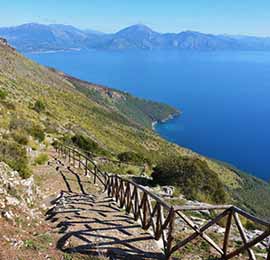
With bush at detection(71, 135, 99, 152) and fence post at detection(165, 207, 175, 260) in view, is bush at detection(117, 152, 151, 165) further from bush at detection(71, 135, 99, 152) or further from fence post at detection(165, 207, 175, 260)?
fence post at detection(165, 207, 175, 260)

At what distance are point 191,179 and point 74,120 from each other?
33.6 metres

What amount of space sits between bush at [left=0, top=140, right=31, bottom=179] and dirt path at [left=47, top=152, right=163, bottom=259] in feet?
5.11

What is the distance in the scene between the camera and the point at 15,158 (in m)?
14.4

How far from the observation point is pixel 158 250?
317 inches

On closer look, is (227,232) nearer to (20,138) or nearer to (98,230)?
(98,230)

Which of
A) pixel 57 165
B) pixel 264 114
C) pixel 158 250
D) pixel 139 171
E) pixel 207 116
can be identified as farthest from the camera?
pixel 264 114

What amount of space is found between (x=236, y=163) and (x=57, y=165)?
101124 mm

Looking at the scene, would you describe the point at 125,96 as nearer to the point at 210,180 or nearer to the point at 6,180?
the point at 210,180

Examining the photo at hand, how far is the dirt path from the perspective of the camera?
7.75 m

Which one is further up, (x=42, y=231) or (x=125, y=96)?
(x=42, y=231)

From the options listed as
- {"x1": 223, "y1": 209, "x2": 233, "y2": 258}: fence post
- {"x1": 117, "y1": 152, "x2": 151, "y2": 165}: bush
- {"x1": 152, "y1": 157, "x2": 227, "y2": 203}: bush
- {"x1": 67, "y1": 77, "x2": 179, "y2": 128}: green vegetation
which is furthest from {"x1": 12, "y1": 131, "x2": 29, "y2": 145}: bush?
{"x1": 67, "y1": 77, "x2": 179, "y2": 128}: green vegetation

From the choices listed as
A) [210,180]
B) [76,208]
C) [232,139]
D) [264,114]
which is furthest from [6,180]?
[264,114]

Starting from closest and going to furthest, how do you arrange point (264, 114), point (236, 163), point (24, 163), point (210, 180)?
1. point (24, 163)
2. point (210, 180)
3. point (236, 163)
4. point (264, 114)

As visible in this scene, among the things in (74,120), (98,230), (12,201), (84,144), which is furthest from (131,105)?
(98,230)
